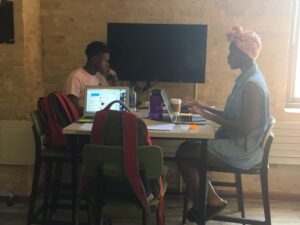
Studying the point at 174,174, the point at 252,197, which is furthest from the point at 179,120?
the point at 252,197

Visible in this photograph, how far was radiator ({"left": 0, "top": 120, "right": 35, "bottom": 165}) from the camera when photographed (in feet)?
11.9

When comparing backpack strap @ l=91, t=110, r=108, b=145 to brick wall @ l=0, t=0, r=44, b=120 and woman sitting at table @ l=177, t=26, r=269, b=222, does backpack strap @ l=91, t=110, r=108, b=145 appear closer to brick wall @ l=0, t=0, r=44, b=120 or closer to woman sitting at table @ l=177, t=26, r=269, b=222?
woman sitting at table @ l=177, t=26, r=269, b=222

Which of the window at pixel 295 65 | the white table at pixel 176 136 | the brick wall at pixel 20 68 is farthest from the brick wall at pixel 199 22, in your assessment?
the white table at pixel 176 136

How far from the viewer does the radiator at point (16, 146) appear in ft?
11.9

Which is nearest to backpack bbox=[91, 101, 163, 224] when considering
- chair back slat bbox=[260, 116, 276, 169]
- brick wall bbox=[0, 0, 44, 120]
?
chair back slat bbox=[260, 116, 276, 169]

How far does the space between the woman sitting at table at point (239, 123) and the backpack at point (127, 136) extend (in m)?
0.72

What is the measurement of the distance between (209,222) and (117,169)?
1414 millimetres

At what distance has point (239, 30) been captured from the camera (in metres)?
2.92

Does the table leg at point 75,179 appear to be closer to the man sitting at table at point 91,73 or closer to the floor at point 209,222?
the floor at point 209,222

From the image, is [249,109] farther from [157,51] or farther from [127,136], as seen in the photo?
[157,51]

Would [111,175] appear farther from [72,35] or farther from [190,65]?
[72,35]

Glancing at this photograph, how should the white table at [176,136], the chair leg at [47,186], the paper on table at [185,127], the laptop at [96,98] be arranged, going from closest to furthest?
the white table at [176,136] → the paper on table at [185,127] → the laptop at [96,98] → the chair leg at [47,186]

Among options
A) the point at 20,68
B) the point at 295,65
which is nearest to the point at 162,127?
the point at 20,68

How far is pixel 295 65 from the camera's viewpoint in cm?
381
